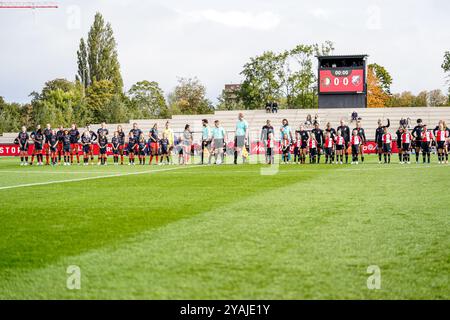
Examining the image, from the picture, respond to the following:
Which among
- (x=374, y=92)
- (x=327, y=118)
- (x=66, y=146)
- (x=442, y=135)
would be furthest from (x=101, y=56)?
(x=442, y=135)

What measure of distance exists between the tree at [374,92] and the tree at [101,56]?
39321 mm

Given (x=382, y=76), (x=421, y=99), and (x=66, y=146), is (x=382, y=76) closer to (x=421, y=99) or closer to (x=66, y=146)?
(x=421, y=99)

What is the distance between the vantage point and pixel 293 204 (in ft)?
32.9

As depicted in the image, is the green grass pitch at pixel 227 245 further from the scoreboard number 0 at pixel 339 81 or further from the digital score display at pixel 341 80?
the scoreboard number 0 at pixel 339 81

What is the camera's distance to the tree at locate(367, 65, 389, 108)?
8600 centimetres

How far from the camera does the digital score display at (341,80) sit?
5153 centimetres

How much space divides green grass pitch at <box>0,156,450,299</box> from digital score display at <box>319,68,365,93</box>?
41.2 m

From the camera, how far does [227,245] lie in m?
6.25

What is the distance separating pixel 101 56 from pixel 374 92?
141ft

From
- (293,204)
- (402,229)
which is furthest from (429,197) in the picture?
(402,229)

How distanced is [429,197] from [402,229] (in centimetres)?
395

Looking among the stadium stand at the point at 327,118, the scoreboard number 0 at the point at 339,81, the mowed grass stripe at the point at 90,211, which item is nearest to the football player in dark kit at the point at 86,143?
the mowed grass stripe at the point at 90,211

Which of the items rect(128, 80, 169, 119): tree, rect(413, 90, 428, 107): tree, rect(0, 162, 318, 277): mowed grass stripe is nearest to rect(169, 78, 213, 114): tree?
rect(128, 80, 169, 119): tree
